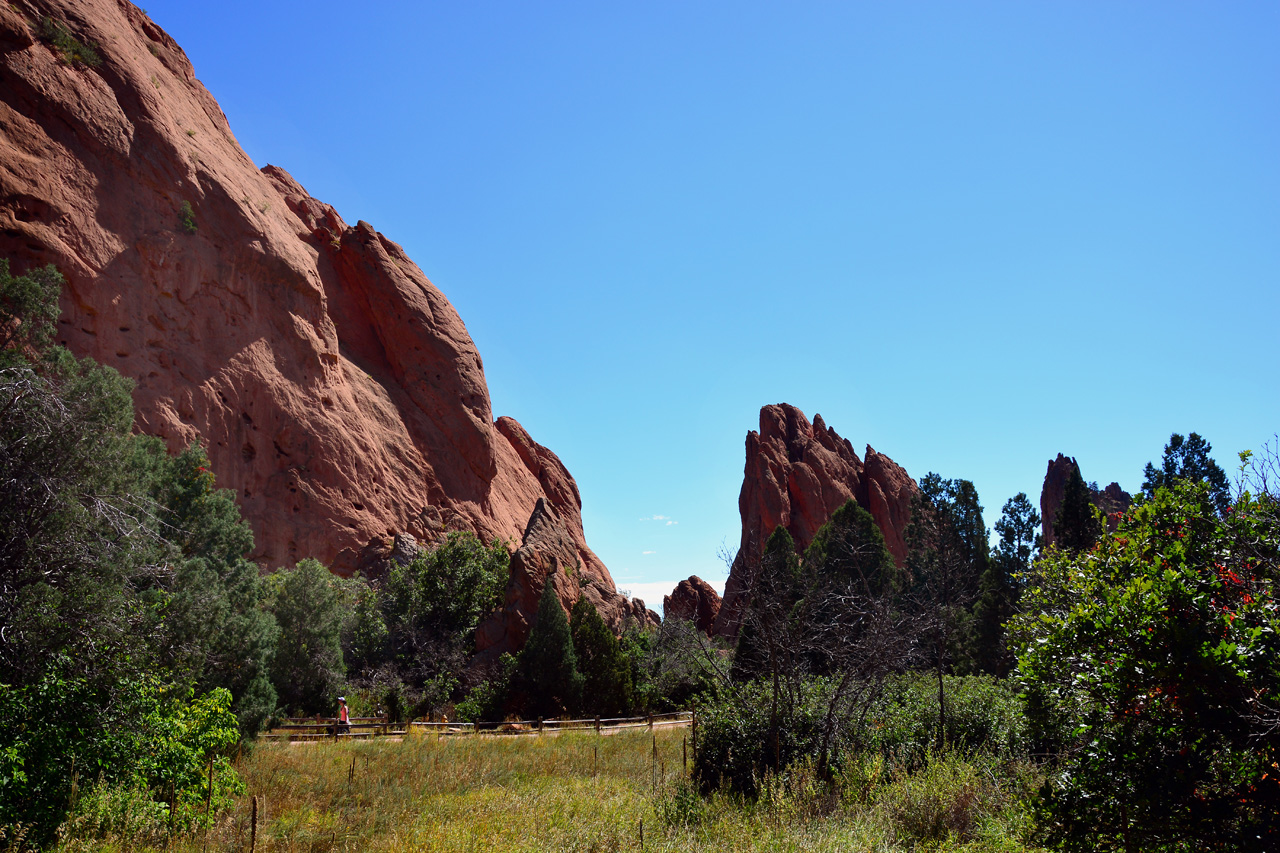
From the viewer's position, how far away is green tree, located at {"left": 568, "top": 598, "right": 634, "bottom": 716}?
97.6 feet

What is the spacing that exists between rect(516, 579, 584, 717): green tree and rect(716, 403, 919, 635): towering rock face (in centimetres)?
3554

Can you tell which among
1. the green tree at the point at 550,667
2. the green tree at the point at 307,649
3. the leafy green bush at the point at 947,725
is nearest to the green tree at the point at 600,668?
the green tree at the point at 550,667

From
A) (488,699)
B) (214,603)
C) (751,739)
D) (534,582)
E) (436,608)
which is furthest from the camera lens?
(436,608)

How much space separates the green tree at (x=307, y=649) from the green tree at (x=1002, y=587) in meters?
23.9

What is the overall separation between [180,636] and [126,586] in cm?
474

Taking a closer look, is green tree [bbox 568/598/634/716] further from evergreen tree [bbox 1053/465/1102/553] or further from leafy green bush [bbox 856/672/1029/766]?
evergreen tree [bbox 1053/465/1102/553]

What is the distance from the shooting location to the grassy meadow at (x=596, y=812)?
27.2 ft

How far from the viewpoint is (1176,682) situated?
15.2 ft

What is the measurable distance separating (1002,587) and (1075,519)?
18.7 feet

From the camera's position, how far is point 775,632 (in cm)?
1193

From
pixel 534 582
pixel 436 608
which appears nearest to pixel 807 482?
pixel 534 582

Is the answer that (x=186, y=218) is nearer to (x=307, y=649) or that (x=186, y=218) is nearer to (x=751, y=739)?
(x=307, y=649)

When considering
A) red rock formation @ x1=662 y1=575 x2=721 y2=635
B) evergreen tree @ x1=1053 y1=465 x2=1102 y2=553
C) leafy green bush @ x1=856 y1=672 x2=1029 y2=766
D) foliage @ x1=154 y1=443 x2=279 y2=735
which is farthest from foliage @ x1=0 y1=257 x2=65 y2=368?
red rock formation @ x1=662 y1=575 x2=721 y2=635

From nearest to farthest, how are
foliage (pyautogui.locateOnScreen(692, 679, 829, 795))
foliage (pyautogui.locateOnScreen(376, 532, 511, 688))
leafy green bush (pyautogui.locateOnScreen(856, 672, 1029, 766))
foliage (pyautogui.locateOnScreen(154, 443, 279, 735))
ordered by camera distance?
foliage (pyautogui.locateOnScreen(692, 679, 829, 795)) < leafy green bush (pyautogui.locateOnScreen(856, 672, 1029, 766)) < foliage (pyautogui.locateOnScreen(154, 443, 279, 735)) < foliage (pyautogui.locateOnScreen(376, 532, 511, 688))
